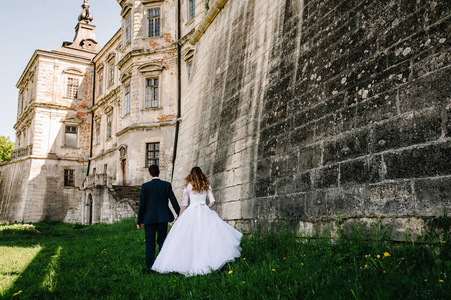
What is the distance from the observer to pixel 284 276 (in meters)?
3.34

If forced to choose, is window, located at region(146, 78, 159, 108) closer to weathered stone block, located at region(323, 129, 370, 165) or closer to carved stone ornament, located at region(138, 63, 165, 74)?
carved stone ornament, located at region(138, 63, 165, 74)

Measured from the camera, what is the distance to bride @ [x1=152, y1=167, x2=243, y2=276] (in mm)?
4621

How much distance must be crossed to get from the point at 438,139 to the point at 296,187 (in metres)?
2.05

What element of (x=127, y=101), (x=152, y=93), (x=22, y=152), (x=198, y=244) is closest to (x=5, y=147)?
(x=22, y=152)

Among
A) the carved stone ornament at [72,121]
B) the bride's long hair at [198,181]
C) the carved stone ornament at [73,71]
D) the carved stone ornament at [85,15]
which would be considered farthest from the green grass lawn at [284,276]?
the carved stone ornament at [85,15]

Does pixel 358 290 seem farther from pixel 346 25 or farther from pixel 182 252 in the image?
pixel 346 25

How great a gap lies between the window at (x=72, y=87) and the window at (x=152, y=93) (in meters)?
13.3

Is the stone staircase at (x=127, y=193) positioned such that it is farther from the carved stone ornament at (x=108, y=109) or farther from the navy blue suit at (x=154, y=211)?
the navy blue suit at (x=154, y=211)

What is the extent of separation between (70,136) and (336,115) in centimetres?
3195

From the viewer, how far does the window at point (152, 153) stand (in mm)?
22281

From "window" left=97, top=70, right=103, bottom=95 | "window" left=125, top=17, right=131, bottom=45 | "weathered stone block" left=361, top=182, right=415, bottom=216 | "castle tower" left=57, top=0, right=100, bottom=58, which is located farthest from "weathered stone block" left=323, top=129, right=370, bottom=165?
"castle tower" left=57, top=0, right=100, bottom=58

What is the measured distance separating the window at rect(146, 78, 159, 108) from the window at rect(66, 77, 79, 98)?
13258mm

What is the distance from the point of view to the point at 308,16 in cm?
559

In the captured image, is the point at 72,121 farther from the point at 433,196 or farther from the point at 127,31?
the point at 433,196
